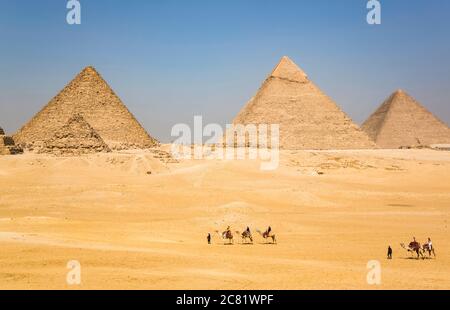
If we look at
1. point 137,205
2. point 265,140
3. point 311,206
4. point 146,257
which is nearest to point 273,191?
point 311,206

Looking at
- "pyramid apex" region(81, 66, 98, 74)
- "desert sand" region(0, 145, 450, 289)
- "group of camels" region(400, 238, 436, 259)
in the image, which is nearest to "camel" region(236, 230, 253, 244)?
"desert sand" region(0, 145, 450, 289)

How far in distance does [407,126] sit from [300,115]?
2204 cm

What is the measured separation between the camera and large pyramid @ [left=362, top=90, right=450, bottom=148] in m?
77.9

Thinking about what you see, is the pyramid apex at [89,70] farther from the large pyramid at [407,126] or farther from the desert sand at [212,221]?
the large pyramid at [407,126]

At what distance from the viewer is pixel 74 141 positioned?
41.5 metres

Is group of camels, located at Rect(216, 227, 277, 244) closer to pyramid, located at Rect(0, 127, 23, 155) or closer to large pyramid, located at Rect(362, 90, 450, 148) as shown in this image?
pyramid, located at Rect(0, 127, 23, 155)

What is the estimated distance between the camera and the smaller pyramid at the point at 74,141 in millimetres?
41312

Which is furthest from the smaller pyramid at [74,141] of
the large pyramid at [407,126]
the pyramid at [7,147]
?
the large pyramid at [407,126]

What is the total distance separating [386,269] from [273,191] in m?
17.0

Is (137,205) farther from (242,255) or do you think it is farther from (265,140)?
(265,140)

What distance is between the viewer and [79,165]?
3719 cm

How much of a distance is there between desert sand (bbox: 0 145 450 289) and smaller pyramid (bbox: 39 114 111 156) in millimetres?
1220

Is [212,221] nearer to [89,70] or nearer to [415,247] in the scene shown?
[415,247]
